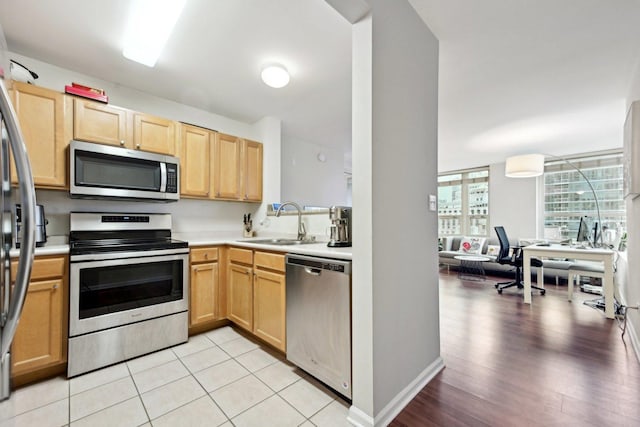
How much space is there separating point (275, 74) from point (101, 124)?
5.02 ft

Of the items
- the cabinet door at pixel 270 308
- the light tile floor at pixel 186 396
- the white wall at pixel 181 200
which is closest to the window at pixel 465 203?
the white wall at pixel 181 200

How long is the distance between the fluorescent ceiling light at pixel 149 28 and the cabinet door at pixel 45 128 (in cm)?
66

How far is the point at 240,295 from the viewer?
2.41m

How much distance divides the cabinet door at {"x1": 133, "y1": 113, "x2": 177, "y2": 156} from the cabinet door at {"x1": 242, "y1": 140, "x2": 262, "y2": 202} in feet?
2.66

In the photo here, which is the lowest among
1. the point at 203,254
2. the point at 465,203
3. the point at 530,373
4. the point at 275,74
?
the point at 530,373

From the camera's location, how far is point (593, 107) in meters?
3.14

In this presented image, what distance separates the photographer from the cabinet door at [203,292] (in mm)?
2402

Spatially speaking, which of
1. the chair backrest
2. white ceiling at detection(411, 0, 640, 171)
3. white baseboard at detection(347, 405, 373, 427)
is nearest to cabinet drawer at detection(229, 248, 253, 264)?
white baseboard at detection(347, 405, 373, 427)

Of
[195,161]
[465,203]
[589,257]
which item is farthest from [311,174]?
[465,203]

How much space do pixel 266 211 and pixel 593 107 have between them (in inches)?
160

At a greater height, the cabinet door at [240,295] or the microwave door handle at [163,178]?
the microwave door handle at [163,178]

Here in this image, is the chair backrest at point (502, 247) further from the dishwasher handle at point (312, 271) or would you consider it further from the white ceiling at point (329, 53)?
the dishwasher handle at point (312, 271)

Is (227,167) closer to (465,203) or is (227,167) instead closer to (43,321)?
(43,321)

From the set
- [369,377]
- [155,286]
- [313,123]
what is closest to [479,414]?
[369,377]
